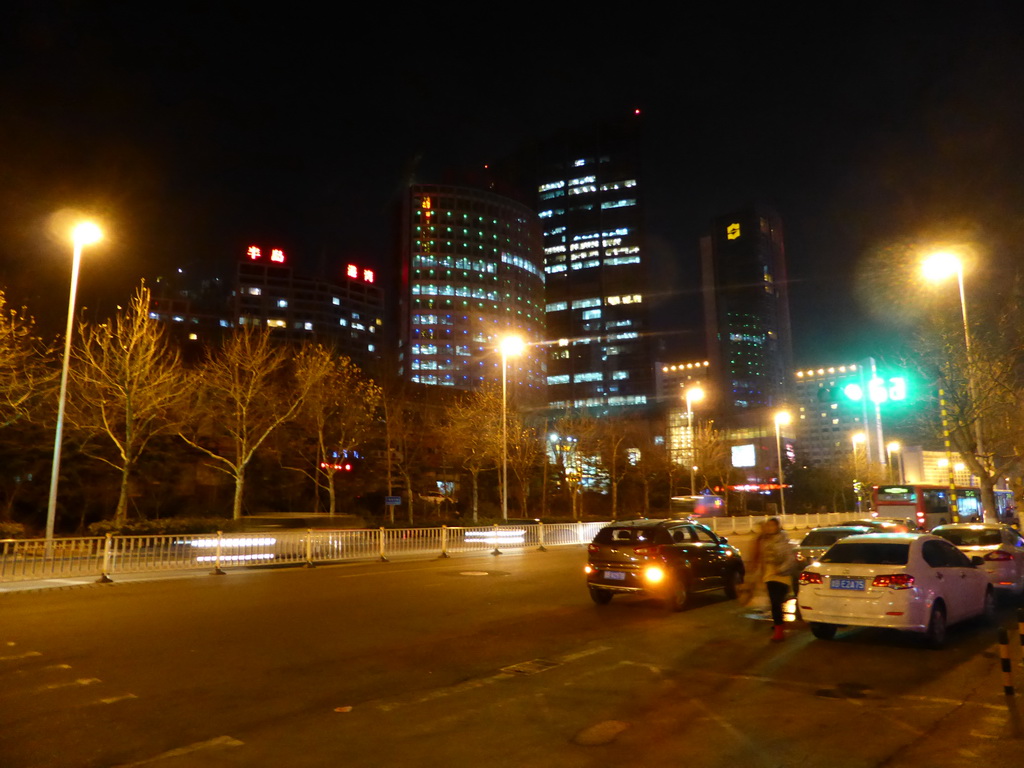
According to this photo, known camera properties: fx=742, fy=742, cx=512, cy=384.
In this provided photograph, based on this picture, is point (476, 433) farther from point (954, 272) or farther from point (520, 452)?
point (954, 272)

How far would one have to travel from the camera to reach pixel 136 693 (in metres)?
7.32

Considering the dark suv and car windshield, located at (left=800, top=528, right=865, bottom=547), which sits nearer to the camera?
the dark suv

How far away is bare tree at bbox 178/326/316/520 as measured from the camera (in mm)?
29703

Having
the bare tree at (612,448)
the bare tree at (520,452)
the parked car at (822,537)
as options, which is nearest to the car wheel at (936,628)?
the parked car at (822,537)

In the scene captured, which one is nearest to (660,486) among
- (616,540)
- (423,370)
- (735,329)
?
(616,540)

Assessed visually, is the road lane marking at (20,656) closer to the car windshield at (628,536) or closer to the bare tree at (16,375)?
the car windshield at (628,536)

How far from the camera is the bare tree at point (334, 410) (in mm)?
36375

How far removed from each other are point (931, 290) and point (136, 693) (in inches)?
1098

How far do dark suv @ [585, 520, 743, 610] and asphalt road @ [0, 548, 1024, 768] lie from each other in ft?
1.86

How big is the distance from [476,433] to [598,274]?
13005cm

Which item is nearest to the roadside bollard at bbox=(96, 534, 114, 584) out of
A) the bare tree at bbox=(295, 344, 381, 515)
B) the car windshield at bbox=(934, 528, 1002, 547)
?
the bare tree at bbox=(295, 344, 381, 515)

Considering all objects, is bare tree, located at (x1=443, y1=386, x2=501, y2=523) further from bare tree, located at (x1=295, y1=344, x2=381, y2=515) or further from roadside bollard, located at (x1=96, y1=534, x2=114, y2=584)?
roadside bollard, located at (x1=96, y1=534, x2=114, y2=584)

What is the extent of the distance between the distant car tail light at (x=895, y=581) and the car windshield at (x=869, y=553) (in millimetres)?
265

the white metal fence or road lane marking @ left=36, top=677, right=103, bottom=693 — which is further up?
the white metal fence
